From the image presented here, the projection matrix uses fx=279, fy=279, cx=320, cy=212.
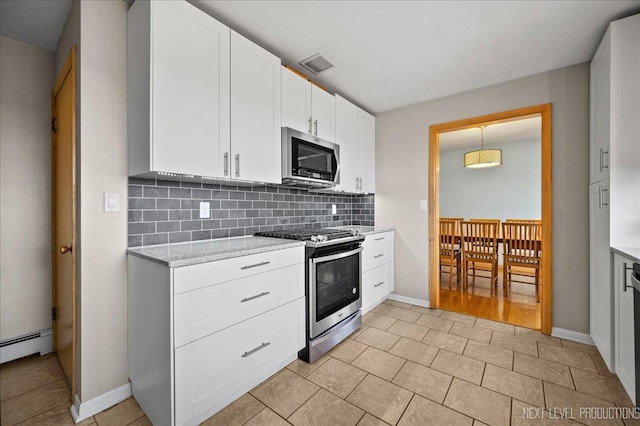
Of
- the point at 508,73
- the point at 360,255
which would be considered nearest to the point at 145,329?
the point at 360,255

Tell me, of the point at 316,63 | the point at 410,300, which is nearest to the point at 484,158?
the point at 410,300

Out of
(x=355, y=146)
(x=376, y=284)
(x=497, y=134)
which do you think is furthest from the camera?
(x=497, y=134)

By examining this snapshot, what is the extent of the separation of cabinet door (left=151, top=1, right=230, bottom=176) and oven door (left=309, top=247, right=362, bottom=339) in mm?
1056

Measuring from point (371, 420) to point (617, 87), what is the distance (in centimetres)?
270

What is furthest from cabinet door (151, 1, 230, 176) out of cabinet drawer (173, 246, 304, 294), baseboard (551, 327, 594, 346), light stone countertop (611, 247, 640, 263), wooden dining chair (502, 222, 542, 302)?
wooden dining chair (502, 222, 542, 302)

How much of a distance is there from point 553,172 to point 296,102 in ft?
7.95

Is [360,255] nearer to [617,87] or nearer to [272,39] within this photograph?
[272,39]

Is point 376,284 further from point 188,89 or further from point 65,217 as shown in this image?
point 65,217

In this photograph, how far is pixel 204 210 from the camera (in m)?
2.12

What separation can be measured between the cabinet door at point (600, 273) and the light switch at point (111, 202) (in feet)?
10.6

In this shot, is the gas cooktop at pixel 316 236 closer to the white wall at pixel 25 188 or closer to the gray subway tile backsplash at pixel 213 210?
the gray subway tile backsplash at pixel 213 210

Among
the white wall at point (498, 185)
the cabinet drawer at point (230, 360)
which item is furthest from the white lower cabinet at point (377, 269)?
the white wall at point (498, 185)

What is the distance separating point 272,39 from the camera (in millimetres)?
2127

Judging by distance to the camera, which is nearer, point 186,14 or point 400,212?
point 186,14
